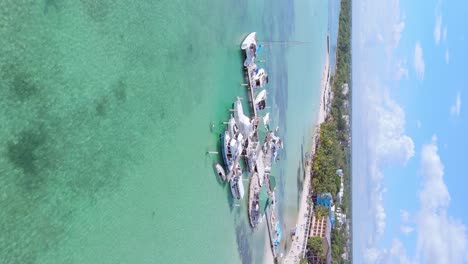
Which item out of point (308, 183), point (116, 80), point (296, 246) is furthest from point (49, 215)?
point (308, 183)

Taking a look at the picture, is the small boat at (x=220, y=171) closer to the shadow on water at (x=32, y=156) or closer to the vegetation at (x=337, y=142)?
the shadow on water at (x=32, y=156)

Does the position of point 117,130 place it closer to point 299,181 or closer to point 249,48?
point 249,48

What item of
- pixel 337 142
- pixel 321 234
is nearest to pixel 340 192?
pixel 337 142

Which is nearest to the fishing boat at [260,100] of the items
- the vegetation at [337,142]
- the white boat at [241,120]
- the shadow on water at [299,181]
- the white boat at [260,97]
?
the white boat at [260,97]

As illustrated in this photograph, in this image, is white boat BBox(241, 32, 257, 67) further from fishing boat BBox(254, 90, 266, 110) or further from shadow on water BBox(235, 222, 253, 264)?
shadow on water BBox(235, 222, 253, 264)

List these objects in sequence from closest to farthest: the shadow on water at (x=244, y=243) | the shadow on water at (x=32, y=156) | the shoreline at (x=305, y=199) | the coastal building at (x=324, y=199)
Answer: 1. the shadow on water at (x=32, y=156)
2. the shadow on water at (x=244, y=243)
3. the shoreline at (x=305, y=199)
4. the coastal building at (x=324, y=199)

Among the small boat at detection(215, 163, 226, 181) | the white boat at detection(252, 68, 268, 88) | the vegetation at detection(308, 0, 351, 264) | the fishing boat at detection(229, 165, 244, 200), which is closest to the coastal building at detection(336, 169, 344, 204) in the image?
the vegetation at detection(308, 0, 351, 264)
